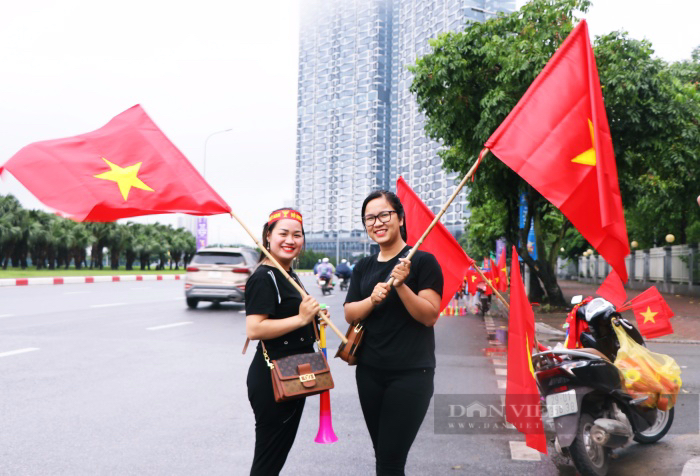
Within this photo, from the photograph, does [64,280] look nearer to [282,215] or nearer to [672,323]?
[672,323]

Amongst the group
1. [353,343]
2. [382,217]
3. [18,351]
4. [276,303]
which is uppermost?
[382,217]

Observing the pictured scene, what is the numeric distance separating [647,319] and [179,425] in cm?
400

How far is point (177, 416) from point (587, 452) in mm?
3254

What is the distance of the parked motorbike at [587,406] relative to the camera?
12.1 feet

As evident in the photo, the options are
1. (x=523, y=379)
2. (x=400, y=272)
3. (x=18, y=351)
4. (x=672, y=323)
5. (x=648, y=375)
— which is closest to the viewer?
(x=400, y=272)

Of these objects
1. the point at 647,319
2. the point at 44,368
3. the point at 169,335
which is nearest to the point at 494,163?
the point at 169,335

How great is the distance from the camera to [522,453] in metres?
4.26

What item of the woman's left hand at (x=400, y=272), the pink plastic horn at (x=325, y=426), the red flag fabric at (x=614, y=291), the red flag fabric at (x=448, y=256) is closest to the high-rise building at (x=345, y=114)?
the red flag fabric at (x=614, y=291)

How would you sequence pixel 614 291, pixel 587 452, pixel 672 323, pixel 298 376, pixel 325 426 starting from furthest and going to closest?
pixel 672 323
pixel 614 291
pixel 587 452
pixel 325 426
pixel 298 376

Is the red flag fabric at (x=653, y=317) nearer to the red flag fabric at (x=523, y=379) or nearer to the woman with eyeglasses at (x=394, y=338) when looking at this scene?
the red flag fabric at (x=523, y=379)

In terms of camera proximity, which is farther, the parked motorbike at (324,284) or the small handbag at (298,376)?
the parked motorbike at (324,284)

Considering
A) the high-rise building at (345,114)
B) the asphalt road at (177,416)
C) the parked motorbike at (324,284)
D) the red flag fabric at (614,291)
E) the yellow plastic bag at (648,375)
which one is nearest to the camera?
the asphalt road at (177,416)

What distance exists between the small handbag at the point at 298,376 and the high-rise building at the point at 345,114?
259 feet

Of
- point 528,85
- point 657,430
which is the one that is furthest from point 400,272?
point 528,85
